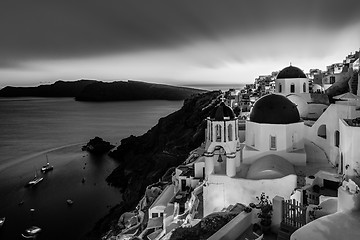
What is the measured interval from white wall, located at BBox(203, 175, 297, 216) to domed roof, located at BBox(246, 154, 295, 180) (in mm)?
425

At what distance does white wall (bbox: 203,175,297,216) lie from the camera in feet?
45.4

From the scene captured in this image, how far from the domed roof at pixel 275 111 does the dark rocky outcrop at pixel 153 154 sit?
19069mm

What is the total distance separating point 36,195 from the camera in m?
40.5

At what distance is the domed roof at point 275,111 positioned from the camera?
16.4 m

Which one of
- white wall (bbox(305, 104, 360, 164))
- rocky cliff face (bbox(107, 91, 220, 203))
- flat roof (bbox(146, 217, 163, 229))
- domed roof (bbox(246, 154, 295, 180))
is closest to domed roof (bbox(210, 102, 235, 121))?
domed roof (bbox(246, 154, 295, 180))

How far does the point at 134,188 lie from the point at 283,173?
2837cm

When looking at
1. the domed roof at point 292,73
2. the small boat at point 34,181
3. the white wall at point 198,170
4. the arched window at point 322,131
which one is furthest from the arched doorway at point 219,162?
the small boat at point 34,181

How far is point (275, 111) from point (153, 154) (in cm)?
3432

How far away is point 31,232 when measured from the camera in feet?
98.4

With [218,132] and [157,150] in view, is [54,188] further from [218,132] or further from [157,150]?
[218,132]

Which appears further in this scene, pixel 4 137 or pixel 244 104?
pixel 4 137

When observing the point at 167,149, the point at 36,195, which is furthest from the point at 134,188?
the point at 36,195

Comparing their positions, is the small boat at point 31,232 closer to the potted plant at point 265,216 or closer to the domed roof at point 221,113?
the domed roof at point 221,113

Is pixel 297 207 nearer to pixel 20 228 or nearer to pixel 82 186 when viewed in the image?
pixel 20 228
